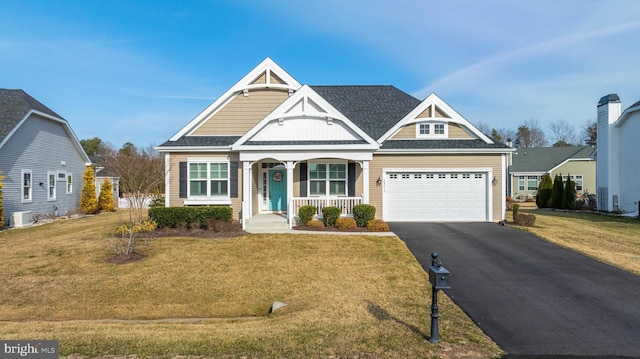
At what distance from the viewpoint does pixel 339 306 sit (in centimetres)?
644

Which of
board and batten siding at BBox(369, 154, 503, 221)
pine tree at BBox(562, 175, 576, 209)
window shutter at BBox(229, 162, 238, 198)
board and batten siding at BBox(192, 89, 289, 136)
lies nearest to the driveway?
board and batten siding at BBox(369, 154, 503, 221)

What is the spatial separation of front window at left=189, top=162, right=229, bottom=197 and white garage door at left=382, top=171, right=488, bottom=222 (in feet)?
23.5

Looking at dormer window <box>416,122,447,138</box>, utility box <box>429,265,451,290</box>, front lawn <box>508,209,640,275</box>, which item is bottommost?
front lawn <box>508,209,640,275</box>

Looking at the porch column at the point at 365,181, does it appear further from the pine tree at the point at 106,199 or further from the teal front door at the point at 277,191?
the pine tree at the point at 106,199

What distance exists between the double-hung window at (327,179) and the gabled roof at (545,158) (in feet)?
89.0

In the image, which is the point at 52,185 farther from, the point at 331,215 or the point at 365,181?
the point at 365,181

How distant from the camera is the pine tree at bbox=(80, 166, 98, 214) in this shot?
78.5 feet

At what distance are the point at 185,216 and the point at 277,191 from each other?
451cm

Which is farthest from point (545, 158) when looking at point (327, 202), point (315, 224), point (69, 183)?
point (69, 183)

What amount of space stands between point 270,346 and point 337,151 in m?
10.6

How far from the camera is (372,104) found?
19234 mm

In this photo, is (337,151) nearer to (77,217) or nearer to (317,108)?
(317,108)

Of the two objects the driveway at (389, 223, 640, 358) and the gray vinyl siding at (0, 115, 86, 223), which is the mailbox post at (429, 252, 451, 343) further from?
the gray vinyl siding at (0, 115, 86, 223)

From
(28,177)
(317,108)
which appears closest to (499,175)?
(317,108)
